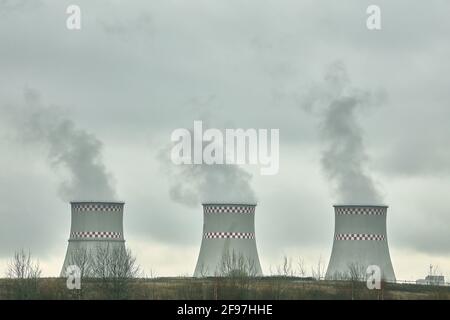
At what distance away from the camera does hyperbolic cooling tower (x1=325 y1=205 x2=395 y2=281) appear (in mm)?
55875

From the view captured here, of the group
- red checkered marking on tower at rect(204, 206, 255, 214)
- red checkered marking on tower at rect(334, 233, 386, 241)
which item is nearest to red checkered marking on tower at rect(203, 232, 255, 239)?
red checkered marking on tower at rect(204, 206, 255, 214)

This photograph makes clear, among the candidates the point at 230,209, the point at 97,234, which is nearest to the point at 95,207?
the point at 97,234

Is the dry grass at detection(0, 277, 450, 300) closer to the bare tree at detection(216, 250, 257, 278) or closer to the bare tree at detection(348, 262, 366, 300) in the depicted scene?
the bare tree at detection(348, 262, 366, 300)

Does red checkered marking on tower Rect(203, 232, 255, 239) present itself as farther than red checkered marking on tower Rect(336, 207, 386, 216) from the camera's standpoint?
No

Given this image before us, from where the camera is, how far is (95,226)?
182 ft

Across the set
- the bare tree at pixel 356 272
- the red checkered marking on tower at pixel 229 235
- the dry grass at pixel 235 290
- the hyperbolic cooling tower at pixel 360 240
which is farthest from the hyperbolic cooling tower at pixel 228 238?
the bare tree at pixel 356 272

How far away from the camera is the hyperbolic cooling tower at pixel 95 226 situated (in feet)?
182

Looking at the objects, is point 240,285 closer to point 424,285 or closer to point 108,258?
point 108,258

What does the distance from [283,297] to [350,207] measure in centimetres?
665

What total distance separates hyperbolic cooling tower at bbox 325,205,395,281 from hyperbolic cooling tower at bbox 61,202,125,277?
23.5ft

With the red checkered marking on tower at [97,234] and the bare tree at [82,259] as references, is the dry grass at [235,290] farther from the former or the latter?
the red checkered marking on tower at [97,234]

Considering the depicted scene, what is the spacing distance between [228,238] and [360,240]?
14.1 feet

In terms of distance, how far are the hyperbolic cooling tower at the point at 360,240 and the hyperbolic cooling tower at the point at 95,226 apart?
282 inches
